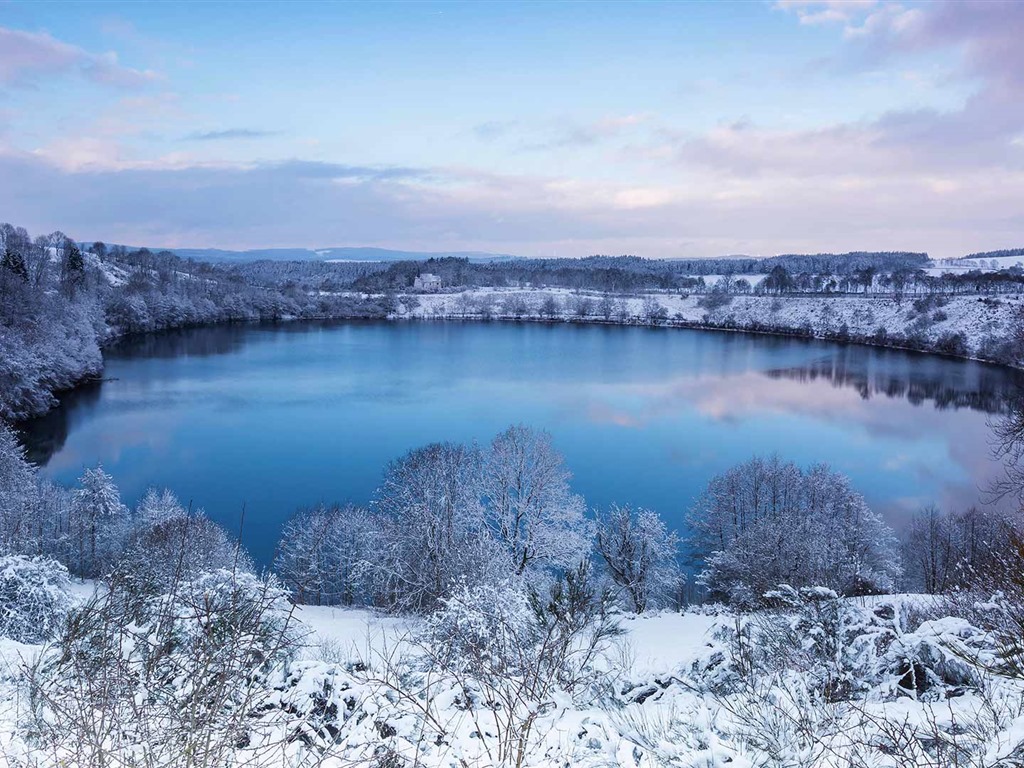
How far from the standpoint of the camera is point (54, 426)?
2531 cm

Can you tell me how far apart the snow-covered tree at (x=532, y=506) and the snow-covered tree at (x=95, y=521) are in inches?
350

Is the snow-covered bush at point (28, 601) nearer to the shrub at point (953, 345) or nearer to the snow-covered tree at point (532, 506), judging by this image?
the snow-covered tree at point (532, 506)

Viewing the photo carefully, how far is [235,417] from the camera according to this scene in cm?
2784

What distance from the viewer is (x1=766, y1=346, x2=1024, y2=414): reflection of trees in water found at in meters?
33.8

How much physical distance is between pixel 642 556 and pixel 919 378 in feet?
109

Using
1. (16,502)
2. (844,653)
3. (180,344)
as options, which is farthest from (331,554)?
(180,344)

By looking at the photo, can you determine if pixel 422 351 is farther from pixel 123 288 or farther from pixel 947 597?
pixel 947 597

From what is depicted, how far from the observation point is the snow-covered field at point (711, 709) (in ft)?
10.2

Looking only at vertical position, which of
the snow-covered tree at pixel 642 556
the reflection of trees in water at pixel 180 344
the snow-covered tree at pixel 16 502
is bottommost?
the snow-covered tree at pixel 642 556

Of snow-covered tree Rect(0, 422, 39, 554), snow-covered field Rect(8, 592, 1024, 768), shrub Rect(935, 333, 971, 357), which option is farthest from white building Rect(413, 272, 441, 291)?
snow-covered field Rect(8, 592, 1024, 768)

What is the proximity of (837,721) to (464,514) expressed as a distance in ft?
42.9

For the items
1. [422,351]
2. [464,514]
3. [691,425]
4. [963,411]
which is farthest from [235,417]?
[963,411]

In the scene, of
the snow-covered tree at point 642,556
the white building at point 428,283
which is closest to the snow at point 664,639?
the snow-covered tree at point 642,556

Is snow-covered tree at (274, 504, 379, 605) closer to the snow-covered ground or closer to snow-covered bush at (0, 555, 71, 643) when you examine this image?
snow-covered bush at (0, 555, 71, 643)
